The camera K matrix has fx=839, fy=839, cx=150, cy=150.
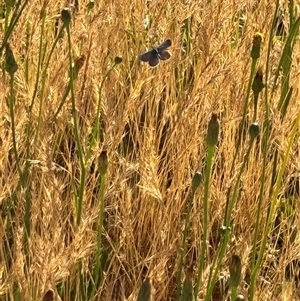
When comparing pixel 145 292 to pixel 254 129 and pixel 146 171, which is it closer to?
pixel 254 129

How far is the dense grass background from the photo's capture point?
1.53 metres

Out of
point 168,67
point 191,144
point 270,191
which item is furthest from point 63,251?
point 168,67

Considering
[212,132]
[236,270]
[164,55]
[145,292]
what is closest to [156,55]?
[164,55]

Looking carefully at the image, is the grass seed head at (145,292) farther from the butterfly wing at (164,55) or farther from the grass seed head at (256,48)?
the butterfly wing at (164,55)

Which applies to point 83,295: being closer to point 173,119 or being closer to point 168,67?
point 173,119

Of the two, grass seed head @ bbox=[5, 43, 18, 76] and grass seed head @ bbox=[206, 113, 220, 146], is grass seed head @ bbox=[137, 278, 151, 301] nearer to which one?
grass seed head @ bbox=[206, 113, 220, 146]

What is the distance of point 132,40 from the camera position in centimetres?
263

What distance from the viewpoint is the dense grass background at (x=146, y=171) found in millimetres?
1532

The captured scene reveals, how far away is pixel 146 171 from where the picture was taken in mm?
1787

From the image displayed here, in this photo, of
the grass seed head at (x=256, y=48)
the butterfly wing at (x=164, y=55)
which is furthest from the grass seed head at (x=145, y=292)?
the butterfly wing at (x=164, y=55)

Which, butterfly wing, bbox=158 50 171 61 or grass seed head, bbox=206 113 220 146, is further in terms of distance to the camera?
butterfly wing, bbox=158 50 171 61

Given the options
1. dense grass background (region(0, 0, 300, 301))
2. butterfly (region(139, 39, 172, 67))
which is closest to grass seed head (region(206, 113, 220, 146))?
dense grass background (region(0, 0, 300, 301))

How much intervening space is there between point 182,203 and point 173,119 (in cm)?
34

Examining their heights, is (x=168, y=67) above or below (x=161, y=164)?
above
